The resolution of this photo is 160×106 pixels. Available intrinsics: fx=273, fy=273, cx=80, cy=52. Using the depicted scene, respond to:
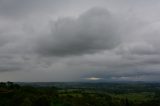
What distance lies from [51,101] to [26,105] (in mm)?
10246

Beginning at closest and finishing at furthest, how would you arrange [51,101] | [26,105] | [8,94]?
[26,105] → [51,101] → [8,94]

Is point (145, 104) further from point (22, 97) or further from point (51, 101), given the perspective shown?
point (22, 97)

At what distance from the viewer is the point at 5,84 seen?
13688 cm

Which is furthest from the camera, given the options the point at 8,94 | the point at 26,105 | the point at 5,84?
the point at 5,84

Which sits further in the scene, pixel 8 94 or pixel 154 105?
pixel 154 105

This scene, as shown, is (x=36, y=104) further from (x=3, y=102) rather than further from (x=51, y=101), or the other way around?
(x=3, y=102)

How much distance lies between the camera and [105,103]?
123375mm

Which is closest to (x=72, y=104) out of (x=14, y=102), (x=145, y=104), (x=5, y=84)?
(x=14, y=102)

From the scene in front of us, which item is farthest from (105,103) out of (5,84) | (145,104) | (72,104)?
(5,84)

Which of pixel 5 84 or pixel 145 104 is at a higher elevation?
pixel 5 84

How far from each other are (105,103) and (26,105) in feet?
140

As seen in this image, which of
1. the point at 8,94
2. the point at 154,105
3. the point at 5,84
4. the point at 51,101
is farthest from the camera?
the point at 5,84

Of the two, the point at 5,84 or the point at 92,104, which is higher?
the point at 5,84

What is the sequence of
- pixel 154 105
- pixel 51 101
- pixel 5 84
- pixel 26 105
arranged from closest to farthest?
pixel 26 105
pixel 51 101
pixel 154 105
pixel 5 84
